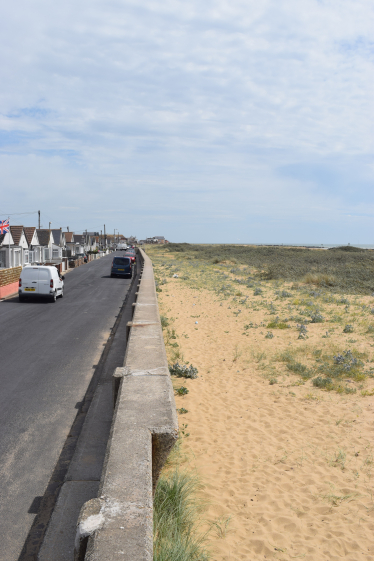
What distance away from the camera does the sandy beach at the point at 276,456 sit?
4.12 m

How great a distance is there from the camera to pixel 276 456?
5.77 m

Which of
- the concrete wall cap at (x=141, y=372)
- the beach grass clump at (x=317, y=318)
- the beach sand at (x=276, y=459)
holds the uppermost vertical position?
the concrete wall cap at (x=141, y=372)

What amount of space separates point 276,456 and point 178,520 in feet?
7.02

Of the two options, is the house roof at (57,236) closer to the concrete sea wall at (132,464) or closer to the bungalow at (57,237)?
the bungalow at (57,237)

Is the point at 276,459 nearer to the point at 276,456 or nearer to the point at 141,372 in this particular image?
the point at 276,456

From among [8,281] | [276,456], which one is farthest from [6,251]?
[276,456]

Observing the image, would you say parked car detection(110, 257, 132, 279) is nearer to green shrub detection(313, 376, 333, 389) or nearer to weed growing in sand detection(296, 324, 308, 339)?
weed growing in sand detection(296, 324, 308, 339)

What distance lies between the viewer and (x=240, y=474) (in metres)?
5.30

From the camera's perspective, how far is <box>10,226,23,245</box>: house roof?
38234 millimetres

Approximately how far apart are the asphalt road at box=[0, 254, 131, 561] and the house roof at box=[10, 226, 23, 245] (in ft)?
78.1

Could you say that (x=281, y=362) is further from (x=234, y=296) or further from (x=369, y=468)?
(x=234, y=296)

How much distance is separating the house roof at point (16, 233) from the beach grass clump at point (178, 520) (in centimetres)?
3734

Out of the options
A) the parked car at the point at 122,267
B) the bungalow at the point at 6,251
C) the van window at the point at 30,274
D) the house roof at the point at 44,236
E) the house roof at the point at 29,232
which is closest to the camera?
the van window at the point at 30,274

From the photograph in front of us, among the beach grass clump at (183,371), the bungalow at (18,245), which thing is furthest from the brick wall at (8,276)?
the bungalow at (18,245)
